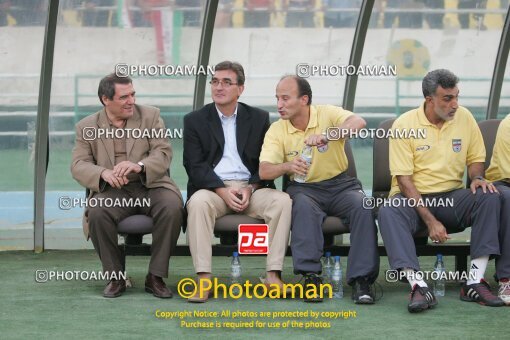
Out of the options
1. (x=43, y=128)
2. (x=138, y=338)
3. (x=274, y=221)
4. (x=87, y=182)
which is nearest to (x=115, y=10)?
(x=43, y=128)

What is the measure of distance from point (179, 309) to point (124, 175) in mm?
1122

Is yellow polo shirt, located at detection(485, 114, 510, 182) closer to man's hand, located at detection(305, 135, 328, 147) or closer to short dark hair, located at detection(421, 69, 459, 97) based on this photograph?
short dark hair, located at detection(421, 69, 459, 97)

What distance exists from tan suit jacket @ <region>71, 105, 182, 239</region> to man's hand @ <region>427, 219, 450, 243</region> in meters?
1.75

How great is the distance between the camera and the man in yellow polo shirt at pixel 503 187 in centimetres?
667

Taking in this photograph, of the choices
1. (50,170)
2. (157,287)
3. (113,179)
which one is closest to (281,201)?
(157,287)

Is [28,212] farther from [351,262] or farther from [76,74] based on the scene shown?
[351,262]

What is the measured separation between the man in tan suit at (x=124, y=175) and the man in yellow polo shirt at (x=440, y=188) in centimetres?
148

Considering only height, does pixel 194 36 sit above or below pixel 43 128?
above

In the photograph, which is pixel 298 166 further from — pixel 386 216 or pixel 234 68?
pixel 234 68

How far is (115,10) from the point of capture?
9.35 m

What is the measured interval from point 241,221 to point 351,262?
795mm

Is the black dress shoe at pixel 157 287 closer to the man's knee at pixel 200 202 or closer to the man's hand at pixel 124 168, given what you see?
the man's knee at pixel 200 202

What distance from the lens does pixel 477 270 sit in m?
6.66

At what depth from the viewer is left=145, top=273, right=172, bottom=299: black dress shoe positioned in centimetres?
683
